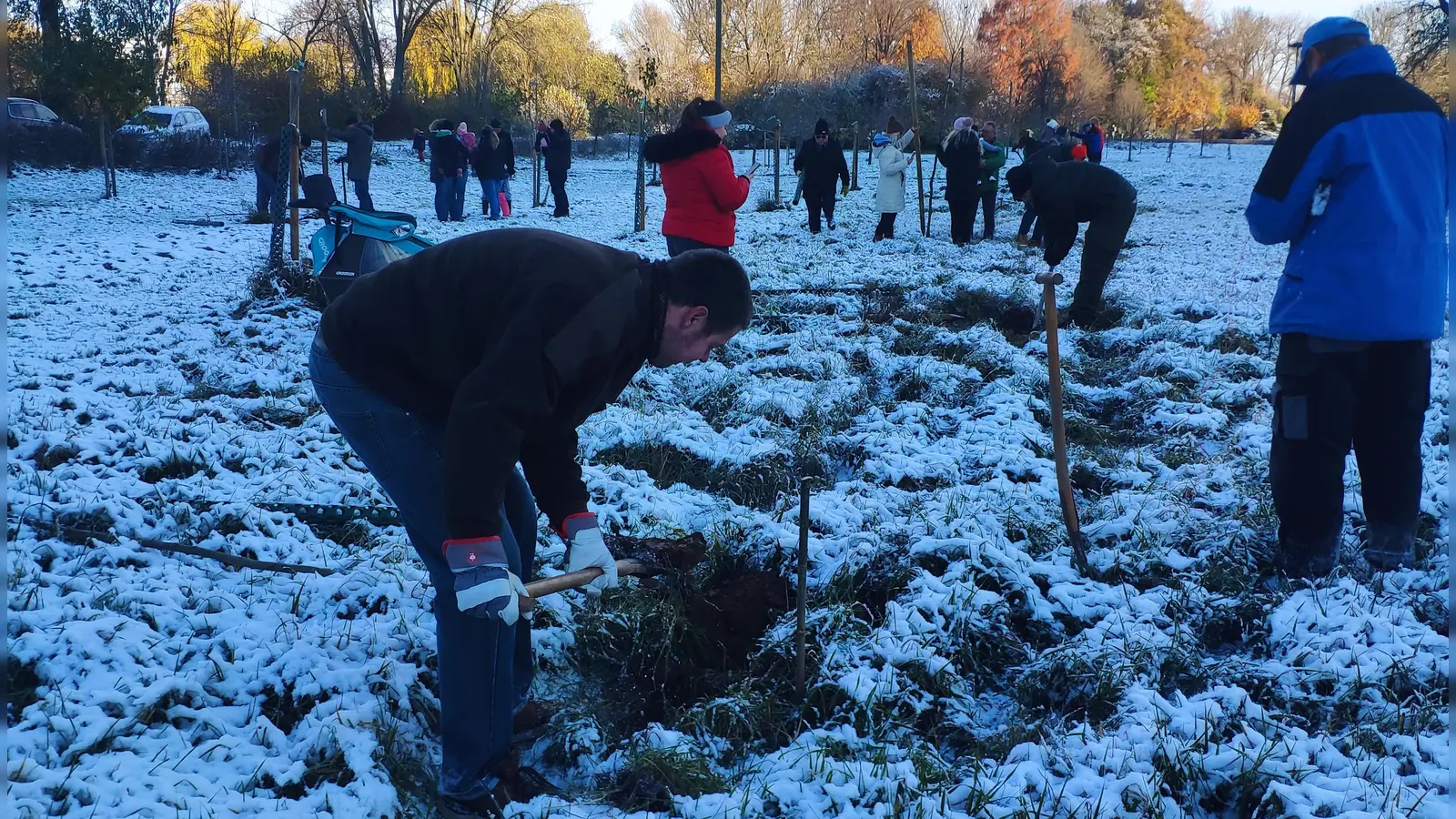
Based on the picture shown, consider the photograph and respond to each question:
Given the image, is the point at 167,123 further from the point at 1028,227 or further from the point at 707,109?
the point at 707,109

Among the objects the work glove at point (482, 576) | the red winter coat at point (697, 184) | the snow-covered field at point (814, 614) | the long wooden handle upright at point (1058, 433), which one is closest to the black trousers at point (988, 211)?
the snow-covered field at point (814, 614)

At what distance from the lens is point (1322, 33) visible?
3.06 meters

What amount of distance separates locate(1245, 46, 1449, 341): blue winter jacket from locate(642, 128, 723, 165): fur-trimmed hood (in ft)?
11.6

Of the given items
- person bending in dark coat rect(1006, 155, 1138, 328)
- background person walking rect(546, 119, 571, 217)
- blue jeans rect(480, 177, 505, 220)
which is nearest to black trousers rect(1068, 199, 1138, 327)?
person bending in dark coat rect(1006, 155, 1138, 328)

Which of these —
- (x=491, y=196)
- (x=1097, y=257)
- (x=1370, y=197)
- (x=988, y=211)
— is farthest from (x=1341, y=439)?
(x=491, y=196)

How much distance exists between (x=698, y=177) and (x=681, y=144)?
23cm

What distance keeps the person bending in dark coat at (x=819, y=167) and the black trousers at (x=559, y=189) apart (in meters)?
4.18

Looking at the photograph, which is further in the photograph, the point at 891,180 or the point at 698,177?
the point at 891,180

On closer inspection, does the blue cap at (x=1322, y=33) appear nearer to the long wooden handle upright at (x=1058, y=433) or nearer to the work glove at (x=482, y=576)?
the long wooden handle upright at (x=1058, y=433)

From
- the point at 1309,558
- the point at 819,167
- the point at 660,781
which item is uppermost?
the point at 819,167

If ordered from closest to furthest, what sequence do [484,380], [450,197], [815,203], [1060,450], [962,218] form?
[484,380] < [1060,450] < [962,218] < [815,203] < [450,197]

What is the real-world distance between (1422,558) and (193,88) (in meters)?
32.9

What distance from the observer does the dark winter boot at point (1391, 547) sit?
3.25 m

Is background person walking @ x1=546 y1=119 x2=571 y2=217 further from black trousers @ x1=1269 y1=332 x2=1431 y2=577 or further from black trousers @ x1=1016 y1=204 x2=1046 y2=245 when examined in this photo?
black trousers @ x1=1269 y1=332 x2=1431 y2=577
